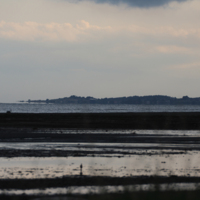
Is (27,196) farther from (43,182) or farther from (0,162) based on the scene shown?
(0,162)

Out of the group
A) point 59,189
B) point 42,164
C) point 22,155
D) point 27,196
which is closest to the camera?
point 27,196

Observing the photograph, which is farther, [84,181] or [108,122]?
[108,122]

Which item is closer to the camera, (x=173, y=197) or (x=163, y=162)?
(x=173, y=197)

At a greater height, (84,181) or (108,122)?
(84,181)

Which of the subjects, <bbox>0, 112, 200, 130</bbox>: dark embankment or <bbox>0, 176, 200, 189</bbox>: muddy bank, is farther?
<bbox>0, 112, 200, 130</bbox>: dark embankment

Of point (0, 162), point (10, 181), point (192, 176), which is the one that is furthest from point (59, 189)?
point (0, 162)

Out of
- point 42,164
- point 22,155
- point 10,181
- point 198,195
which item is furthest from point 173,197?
point 22,155

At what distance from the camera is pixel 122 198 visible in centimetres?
1206

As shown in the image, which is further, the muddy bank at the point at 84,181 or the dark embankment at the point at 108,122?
the dark embankment at the point at 108,122

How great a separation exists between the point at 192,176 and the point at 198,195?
20.3ft

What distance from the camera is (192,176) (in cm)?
1856

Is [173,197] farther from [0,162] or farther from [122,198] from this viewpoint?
[0,162]

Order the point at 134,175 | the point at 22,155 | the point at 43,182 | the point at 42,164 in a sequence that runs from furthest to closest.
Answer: the point at 22,155 → the point at 42,164 → the point at 134,175 → the point at 43,182

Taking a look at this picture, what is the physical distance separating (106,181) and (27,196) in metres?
4.10
